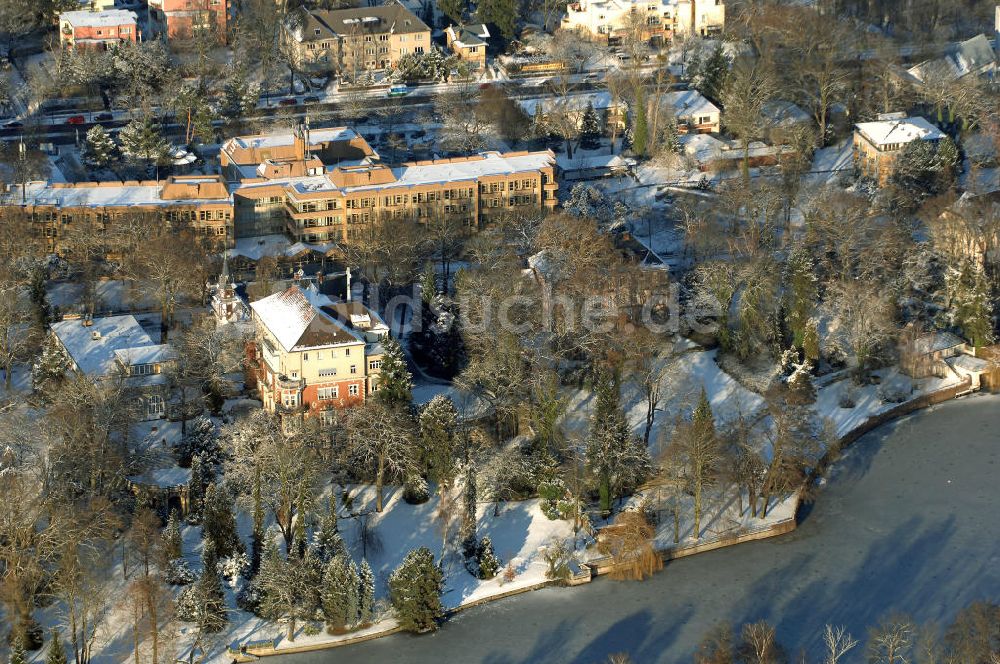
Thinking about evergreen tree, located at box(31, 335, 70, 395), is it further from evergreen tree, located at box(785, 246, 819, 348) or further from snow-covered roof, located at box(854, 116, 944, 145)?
snow-covered roof, located at box(854, 116, 944, 145)

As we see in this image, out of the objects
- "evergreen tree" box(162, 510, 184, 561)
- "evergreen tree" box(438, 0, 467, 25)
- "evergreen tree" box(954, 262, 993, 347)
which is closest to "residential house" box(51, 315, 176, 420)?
"evergreen tree" box(162, 510, 184, 561)

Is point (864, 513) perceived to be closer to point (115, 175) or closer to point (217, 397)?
point (217, 397)

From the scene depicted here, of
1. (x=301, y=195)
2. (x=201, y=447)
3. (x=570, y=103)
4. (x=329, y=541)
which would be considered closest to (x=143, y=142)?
(x=301, y=195)

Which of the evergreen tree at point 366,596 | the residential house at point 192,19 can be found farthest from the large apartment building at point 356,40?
the evergreen tree at point 366,596

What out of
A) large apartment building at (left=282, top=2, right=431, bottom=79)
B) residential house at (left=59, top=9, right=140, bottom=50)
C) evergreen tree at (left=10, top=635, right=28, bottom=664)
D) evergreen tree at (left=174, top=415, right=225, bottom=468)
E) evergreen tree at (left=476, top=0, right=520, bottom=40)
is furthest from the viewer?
evergreen tree at (left=476, top=0, right=520, bottom=40)

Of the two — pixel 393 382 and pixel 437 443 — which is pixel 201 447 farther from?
pixel 437 443

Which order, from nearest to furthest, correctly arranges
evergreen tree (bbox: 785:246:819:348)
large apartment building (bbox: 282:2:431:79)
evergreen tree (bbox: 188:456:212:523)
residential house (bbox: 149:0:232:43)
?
evergreen tree (bbox: 188:456:212:523) < evergreen tree (bbox: 785:246:819:348) < large apartment building (bbox: 282:2:431:79) < residential house (bbox: 149:0:232:43)
